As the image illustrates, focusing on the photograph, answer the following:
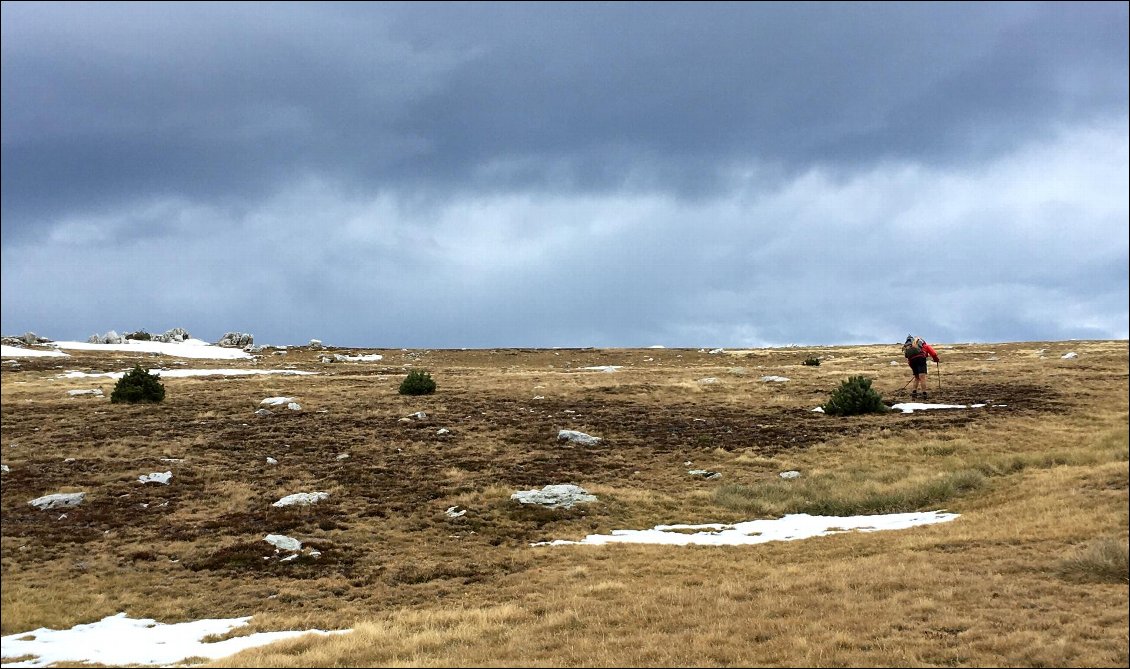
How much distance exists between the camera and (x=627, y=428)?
37.8 meters

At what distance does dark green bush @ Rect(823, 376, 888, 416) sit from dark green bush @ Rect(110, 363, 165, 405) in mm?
39555

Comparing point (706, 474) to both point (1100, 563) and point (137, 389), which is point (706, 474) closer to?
point (1100, 563)

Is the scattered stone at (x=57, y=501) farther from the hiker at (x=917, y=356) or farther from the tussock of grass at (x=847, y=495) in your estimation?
the hiker at (x=917, y=356)

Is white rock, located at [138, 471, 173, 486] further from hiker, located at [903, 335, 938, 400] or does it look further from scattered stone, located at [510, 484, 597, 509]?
hiker, located at [903, 335, 938, 400]

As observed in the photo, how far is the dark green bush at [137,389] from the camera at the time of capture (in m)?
40.6

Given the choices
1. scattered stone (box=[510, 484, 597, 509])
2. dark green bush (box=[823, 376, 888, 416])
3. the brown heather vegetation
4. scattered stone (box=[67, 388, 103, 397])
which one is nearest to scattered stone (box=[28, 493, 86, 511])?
the brown heather vegetation

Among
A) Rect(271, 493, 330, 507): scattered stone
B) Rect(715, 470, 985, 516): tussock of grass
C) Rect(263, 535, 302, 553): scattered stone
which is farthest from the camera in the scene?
Rect(271, 493, 330, 507): scattered stone

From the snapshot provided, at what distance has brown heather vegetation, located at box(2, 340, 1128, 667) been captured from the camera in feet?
36.7

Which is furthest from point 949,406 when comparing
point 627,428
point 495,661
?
point 495,661

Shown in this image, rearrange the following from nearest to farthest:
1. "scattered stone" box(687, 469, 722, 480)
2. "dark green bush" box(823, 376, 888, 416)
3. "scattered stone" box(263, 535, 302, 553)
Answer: "scattered stone" box(263, 535, 302, 553)
"scattered stone" box(687, 469, 722, 480)
"dark green bush" box(823, 376, 888, 416)

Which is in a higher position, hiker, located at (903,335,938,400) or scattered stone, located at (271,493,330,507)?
hiker, located at (903,335,938,400)

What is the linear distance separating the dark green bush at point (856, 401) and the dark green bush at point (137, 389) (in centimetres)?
3956

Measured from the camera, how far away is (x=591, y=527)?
22828mm

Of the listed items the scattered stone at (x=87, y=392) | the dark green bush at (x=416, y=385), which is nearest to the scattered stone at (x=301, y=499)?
the dark green bush at (x=416, y=385)
